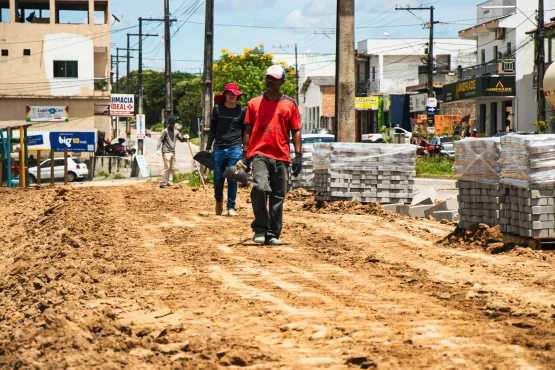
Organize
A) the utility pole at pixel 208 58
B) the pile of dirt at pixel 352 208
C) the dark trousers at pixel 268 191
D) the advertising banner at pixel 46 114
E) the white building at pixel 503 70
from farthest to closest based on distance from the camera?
1. the advertising banner at pixel 46 114
2. the white building at pixel 503 70
3. the utility pole at pixel 208 58
4. the pile of dirt at pixel 352 208
5. the dark trousers at pixel 268 191

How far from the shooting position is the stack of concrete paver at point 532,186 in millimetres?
9164

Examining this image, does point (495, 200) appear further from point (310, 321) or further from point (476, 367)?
point (476, 367)

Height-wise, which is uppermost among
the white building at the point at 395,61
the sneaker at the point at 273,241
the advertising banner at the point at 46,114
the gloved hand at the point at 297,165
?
the white building at the point at 395,61

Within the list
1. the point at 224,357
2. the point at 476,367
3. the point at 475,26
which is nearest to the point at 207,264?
the point at 224,357

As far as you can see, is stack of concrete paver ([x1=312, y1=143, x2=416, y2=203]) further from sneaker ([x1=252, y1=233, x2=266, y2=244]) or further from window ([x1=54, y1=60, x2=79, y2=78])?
window ([x1=54, y1=60, x2=79, y2=78])

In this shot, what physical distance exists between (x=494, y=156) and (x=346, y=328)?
5129 mm

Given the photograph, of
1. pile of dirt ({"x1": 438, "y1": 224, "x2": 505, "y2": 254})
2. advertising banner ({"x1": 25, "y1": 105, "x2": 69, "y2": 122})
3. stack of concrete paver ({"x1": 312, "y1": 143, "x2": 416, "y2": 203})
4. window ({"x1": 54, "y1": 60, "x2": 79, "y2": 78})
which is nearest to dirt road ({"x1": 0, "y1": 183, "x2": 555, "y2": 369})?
pile of dirt ({"x1": 438, "y1": 224, "x2": 505, "y2": 254})

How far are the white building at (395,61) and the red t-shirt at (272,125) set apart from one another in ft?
232

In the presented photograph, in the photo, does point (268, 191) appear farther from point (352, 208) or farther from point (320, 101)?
point (320, 101)

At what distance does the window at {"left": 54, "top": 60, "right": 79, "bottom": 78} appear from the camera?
6356cm

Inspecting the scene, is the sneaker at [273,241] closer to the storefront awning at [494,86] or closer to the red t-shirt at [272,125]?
the red t-shirt at [272,125]

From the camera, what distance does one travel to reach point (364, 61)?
279ft

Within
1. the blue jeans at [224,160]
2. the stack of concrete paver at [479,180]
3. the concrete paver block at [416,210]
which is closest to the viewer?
the stack of concrete paver at [479,180]

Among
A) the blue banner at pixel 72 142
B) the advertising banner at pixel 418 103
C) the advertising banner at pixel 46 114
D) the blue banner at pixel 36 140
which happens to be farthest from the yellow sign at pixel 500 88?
the advertising banner at pixel 46 114
